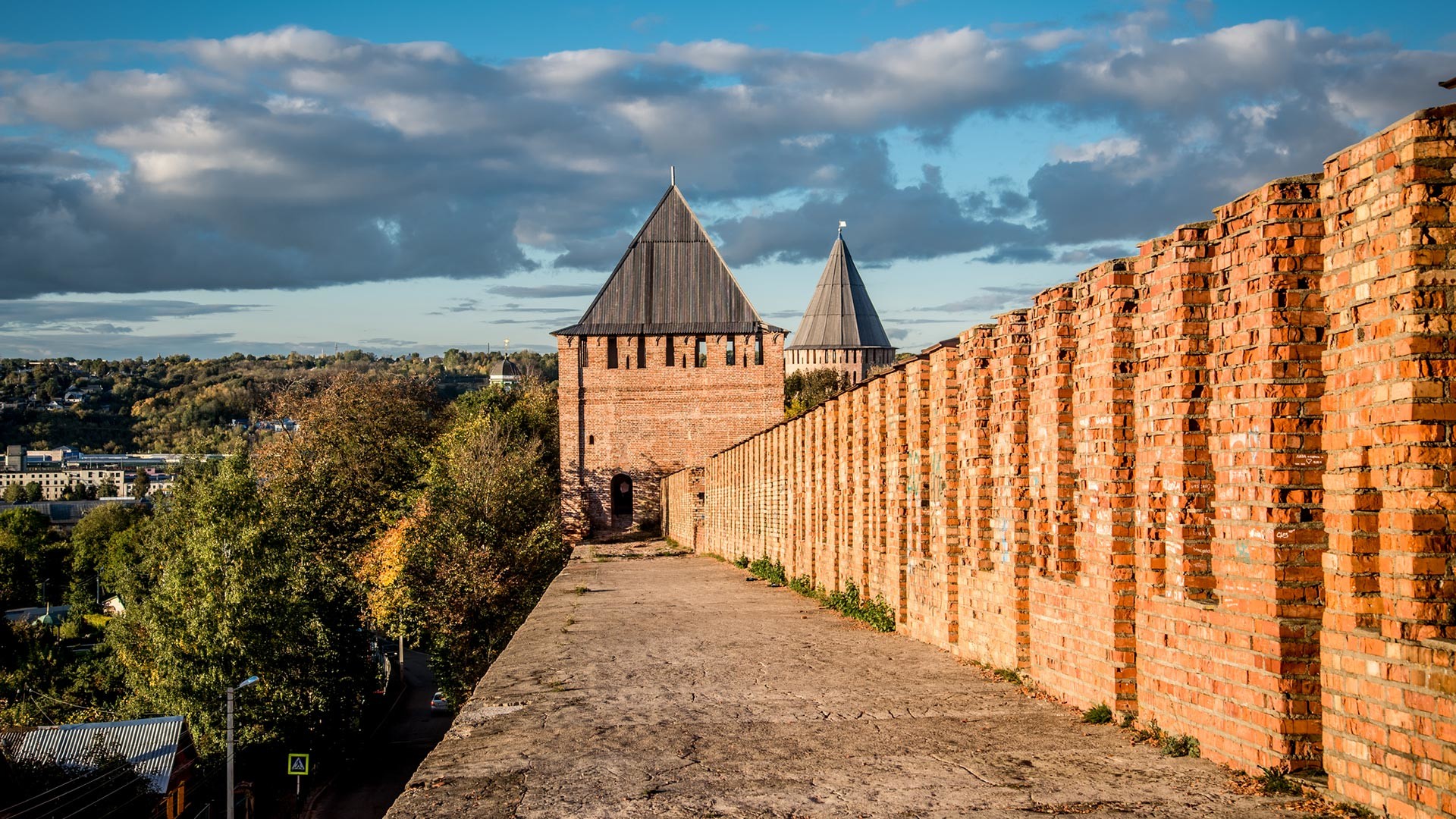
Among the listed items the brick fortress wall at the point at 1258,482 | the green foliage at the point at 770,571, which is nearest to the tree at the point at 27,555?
the green foliage at the point at 770,571

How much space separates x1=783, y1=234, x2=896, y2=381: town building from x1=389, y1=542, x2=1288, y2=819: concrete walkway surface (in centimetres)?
8005

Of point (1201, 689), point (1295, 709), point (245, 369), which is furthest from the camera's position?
point (245, 369)

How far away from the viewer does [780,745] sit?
17.7 ft

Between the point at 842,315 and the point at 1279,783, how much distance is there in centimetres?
8637

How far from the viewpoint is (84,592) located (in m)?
87.1

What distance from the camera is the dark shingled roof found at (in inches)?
1845

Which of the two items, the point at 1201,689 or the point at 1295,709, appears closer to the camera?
the point at 1295,709

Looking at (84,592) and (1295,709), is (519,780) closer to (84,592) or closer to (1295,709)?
(1295,709)

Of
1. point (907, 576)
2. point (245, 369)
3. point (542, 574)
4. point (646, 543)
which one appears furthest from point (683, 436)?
point (245, 369)

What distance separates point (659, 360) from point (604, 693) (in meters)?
39.6

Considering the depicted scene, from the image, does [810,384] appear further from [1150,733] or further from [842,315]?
[1150,733]

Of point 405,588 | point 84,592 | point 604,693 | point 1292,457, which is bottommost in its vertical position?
point 84,592

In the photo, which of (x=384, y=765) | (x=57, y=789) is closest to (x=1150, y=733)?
(x=57, y=789)

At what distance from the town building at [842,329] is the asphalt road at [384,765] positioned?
4604 cm
